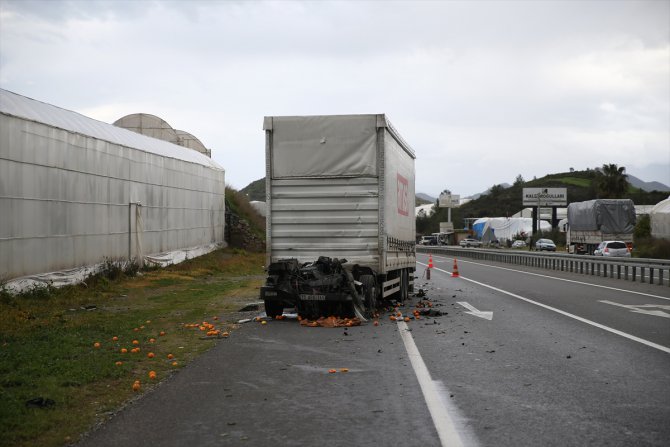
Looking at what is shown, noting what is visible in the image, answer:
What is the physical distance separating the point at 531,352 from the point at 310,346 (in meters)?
3.21

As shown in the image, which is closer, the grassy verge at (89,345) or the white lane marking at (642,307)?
the grassy verge at (89,345)

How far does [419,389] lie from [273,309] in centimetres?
722

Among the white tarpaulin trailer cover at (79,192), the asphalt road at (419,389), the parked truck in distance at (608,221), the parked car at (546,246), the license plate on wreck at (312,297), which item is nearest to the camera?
the asphalt road at (419,389)

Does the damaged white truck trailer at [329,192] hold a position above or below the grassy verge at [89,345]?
above

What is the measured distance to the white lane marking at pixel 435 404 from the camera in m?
5.43

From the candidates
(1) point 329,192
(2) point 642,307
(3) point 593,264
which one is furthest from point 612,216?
(1) point 329,192

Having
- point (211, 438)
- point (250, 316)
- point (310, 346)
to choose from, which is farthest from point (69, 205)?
point (211, 438)

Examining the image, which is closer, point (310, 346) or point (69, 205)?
point (310, 346)

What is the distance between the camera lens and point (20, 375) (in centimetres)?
801

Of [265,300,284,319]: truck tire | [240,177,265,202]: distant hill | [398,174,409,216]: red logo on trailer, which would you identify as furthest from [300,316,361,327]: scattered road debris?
[240,177,265,202]: distant hill

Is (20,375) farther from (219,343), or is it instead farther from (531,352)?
(531,352)

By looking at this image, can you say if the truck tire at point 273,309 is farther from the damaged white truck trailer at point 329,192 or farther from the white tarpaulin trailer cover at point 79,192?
the white tarpaulin trailer cover at point 79,192

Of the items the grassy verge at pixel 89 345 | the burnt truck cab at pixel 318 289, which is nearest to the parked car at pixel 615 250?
the grassy verge at pixel 89 345

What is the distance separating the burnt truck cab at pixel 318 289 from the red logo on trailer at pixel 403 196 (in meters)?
3.34
